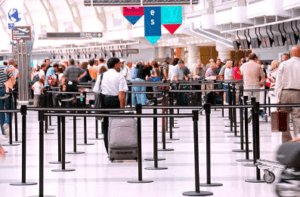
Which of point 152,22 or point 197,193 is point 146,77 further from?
point 197,193

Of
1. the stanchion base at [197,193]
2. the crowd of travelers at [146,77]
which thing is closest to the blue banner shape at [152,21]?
the crowd of travelers at [146,77]

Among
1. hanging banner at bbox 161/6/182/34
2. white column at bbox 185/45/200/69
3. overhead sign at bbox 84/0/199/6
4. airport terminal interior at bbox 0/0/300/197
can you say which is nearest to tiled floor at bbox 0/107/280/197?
airport terminal interior at bbox 0/0/300/197

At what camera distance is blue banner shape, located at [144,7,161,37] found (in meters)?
23.4

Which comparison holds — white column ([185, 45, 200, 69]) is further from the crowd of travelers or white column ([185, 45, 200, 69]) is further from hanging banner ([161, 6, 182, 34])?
hanging banner ([161, 6, 182, 34])

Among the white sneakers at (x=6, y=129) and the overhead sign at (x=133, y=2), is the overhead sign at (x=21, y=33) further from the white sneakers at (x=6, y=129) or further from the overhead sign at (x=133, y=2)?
the white sneakers at (x=6, y=129)

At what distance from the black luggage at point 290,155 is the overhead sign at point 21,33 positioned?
26.1 meters

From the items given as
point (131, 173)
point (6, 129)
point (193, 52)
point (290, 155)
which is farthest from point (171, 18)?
point (193, 52)

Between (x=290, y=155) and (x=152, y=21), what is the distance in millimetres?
18742

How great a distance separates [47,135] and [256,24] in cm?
1432

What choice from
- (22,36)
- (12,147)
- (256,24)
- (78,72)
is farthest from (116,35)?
(12,147)

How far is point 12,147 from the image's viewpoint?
13.0 m

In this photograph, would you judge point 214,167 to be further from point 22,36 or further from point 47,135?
point 22,36

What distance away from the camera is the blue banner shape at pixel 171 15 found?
25.2 metres

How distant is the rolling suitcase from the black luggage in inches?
199
